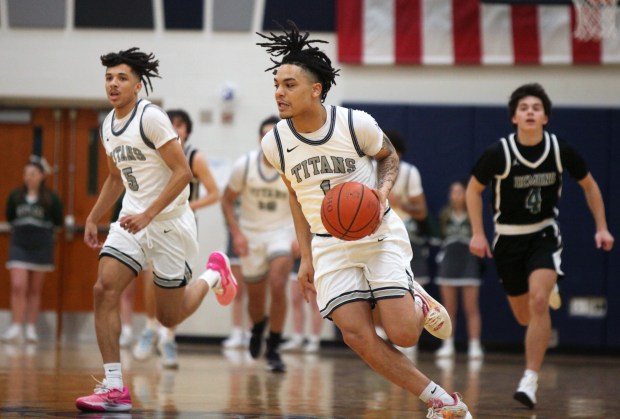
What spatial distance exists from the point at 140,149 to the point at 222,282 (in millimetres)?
1704

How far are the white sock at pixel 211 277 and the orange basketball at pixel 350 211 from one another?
2437mm

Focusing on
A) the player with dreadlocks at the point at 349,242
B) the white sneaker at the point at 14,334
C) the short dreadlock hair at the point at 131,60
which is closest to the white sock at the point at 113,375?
the player with dreadlocks at the point at 349,242

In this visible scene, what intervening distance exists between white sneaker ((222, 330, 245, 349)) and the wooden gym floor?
33.9 inches

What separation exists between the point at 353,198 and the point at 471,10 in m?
8.09

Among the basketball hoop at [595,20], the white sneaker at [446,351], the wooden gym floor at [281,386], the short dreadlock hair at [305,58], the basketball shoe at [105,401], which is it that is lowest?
the white sneaker at [446,351]

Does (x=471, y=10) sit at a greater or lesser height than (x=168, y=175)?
greater

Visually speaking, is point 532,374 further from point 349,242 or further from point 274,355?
point 274,355

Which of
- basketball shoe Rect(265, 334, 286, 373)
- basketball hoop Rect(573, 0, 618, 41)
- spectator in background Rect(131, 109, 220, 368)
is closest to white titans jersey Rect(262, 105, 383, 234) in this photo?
spectator in background Rect(131, 109, 220, 368)

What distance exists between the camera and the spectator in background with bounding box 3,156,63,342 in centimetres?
1195

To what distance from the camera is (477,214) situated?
696cm

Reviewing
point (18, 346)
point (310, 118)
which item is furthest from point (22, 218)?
point (310, 118)

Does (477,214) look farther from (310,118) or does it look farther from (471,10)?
(471,10)

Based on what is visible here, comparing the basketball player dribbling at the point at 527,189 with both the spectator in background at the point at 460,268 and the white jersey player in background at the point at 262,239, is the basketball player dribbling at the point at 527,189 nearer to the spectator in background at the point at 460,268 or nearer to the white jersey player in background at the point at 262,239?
the white jersey player in background at the point at 262,239

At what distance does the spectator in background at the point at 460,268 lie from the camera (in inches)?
453
